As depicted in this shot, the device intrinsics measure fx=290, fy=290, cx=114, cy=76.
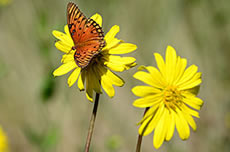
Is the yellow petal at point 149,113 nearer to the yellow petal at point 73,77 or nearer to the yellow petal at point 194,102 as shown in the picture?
the yellow petal at point 194,102

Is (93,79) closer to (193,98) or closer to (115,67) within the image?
(115,67)

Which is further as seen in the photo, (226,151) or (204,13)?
(204,13)

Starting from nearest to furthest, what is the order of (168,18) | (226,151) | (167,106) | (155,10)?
(167,106)
(226,151)
(168,18)
(155,10)

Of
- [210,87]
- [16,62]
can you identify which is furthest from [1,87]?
[210,87]

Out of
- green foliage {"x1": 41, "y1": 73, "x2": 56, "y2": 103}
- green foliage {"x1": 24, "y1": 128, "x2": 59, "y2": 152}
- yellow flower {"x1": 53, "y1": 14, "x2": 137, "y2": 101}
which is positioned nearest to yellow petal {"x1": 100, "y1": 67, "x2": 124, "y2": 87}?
yellow flower {"x1": 53, "y1": 14, "x2": 137, "y2": 101}

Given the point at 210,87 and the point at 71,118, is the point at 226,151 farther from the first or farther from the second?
the point at 71,118

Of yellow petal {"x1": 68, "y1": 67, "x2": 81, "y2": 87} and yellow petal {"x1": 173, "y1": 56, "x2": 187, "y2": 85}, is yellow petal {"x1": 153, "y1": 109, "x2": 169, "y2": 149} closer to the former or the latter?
yellow petal {"x1": 173, "y1": 56, "x2": 187, "y2": 85}

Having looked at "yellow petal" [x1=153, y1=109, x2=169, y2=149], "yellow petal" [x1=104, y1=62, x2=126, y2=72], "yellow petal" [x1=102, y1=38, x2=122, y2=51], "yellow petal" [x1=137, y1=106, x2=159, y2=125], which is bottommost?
"yellow petal" [x1=153, y1=109, x2=169, y2=149]
